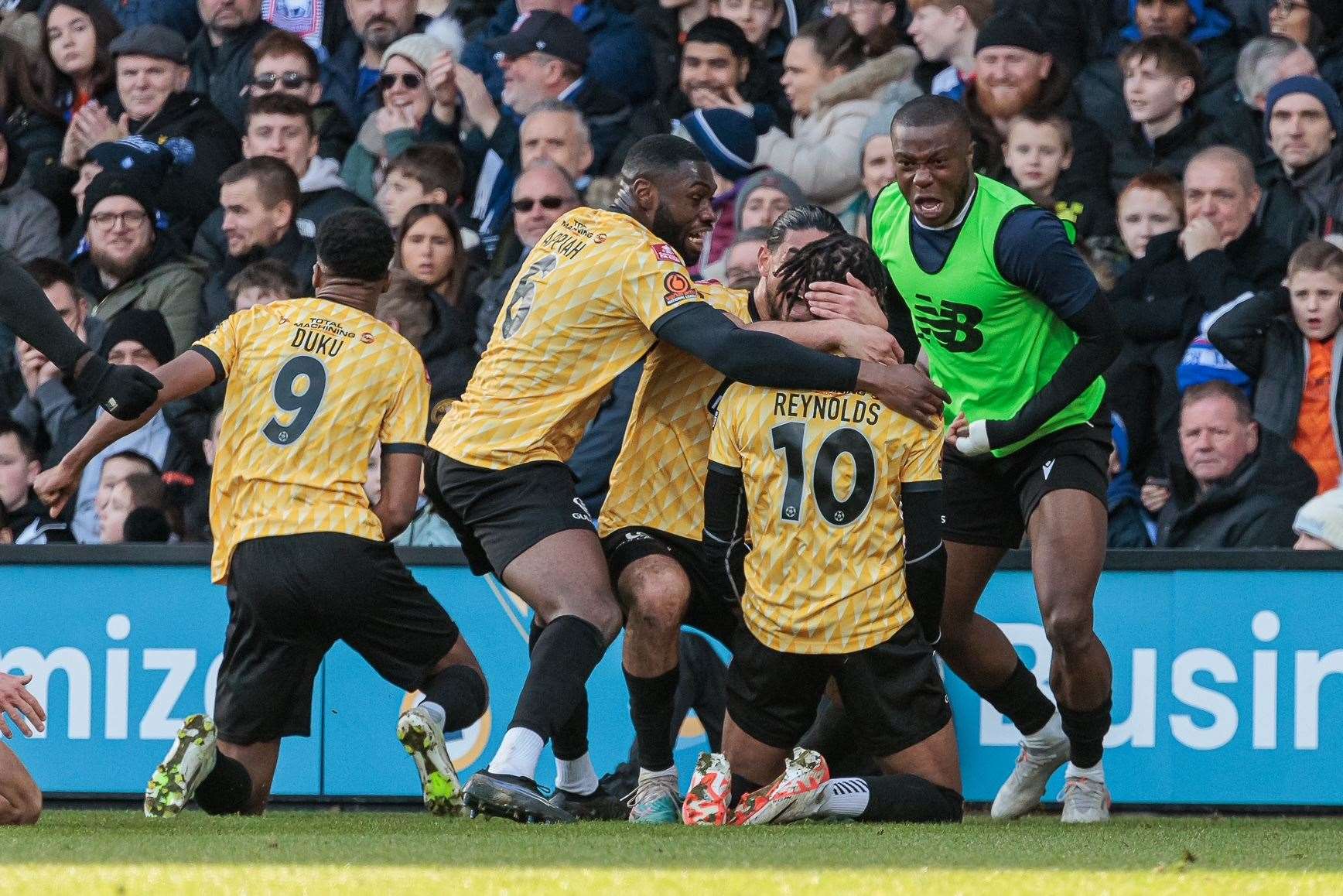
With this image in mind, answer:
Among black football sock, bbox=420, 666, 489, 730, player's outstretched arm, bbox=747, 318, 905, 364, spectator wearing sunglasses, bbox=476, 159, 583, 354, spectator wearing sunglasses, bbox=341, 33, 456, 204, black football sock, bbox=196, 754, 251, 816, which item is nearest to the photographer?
player's outstretched arm, bbox=747, 318, 905, 364

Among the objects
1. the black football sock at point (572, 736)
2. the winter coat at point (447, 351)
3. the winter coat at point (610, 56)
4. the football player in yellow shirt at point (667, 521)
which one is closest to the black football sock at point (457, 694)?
the black football sock at point (572, 736)

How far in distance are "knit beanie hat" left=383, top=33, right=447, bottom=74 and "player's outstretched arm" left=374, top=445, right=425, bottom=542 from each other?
4944mm

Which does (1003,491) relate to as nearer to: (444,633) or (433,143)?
(444,633)

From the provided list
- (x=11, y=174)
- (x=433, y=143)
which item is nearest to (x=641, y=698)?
(x=433, y=143)

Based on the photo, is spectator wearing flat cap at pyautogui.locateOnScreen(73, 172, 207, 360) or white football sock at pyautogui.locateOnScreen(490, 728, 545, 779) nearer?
white football sock at pyautogui.locateOnScreen(490, 728, 545, 779)

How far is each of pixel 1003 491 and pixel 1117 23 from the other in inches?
181

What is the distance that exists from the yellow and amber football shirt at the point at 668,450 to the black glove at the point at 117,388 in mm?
1451

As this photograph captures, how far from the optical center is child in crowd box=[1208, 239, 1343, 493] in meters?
8.34

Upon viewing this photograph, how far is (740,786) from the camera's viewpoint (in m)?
5.95

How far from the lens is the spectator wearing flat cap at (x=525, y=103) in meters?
10.3

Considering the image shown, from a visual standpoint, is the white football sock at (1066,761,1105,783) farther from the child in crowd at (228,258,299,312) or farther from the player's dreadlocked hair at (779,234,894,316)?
the child in crowd at (228,258,299,312)

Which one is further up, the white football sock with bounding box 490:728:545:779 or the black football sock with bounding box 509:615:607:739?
the black football sock with bounding box 509:615:607:739

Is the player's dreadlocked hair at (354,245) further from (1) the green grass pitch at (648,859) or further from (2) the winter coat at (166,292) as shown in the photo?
(2) the winter coat at (166,292)

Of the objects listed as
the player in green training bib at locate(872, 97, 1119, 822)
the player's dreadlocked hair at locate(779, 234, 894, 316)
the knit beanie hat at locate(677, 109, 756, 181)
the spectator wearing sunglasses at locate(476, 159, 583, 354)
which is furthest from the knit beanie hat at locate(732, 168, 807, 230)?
the player's dreadlocked hair at locate(779, 234, 894, 316)
